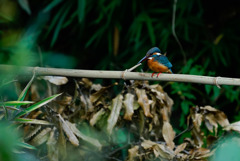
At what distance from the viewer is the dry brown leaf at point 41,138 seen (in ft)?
4.77

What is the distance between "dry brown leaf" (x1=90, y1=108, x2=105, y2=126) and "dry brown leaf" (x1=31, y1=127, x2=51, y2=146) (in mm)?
233

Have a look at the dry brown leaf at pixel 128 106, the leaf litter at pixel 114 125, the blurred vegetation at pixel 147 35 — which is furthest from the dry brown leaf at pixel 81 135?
the blurred vegetation at pixel 147 35

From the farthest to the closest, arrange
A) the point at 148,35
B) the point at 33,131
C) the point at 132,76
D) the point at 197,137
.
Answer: the point at 148,35
the point at 197,137
the point at 33,131
the point at 132,76

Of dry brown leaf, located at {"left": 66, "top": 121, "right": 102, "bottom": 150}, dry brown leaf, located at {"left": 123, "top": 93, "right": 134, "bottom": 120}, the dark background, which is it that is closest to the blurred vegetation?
the dark background

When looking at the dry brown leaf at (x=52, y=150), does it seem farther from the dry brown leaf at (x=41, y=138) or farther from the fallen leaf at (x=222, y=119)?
the fallen leaf at (x=222, y=119)

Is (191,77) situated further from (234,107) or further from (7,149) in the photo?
(234,107)

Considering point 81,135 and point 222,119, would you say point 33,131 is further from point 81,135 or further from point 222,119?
point 222,119

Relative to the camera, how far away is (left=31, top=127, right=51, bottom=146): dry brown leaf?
4.77ft

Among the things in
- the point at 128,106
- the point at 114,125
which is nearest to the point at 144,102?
the point at 128,106

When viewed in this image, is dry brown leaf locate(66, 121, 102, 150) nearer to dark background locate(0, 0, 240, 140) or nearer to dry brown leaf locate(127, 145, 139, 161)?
dry brown leaf locate(127, 145, 139, 161)

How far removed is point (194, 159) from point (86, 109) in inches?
25.5

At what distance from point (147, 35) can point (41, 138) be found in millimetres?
1381

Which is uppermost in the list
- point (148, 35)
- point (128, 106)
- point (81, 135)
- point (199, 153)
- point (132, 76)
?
point (148, 35)

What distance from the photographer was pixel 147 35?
245cm
